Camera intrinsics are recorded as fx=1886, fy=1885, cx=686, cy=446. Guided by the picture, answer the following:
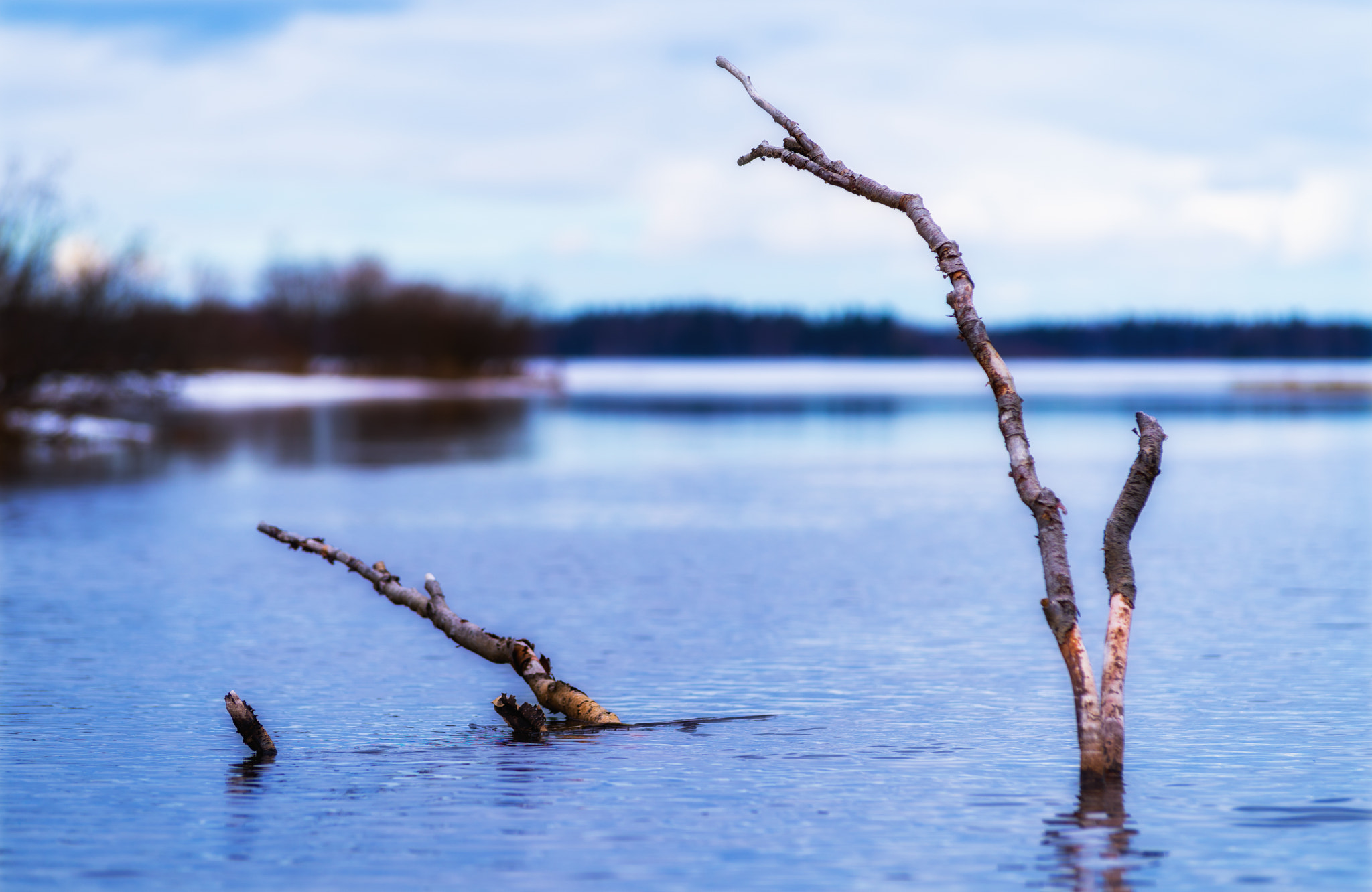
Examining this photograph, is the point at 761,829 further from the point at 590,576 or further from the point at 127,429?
the point at 127,429

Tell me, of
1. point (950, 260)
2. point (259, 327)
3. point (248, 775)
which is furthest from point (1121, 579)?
point (259, 327)

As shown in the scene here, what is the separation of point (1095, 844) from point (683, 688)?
4.33 metres

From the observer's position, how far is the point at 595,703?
1016 cm

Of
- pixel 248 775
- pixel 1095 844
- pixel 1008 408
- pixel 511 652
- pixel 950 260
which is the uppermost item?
pixel 950 260

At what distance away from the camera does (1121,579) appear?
8930 millimetres

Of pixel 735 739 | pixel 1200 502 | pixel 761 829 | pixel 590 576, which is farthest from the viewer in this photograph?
pixel 1200 502

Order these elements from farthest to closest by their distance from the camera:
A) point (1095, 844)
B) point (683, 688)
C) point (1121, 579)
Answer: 1. point (683, 688)
2. point (1121, 579)
3. point (1095, 844)

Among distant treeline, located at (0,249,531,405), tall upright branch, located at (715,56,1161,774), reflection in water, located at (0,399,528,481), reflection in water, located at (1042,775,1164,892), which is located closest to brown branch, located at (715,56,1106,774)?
tall upright branch, located at (715,56,1161,774)

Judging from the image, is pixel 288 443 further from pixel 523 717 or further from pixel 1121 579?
pixel 1121 579

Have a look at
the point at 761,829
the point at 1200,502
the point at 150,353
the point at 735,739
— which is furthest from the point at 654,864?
the point at 150,353

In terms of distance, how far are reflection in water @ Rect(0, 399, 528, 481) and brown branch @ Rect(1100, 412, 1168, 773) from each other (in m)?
24.3

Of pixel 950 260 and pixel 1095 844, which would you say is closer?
pixel 1095 844

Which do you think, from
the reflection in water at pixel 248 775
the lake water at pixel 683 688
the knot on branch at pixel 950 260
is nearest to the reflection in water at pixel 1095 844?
the lake water at pixel 683 688

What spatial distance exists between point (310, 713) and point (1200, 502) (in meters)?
17.0
